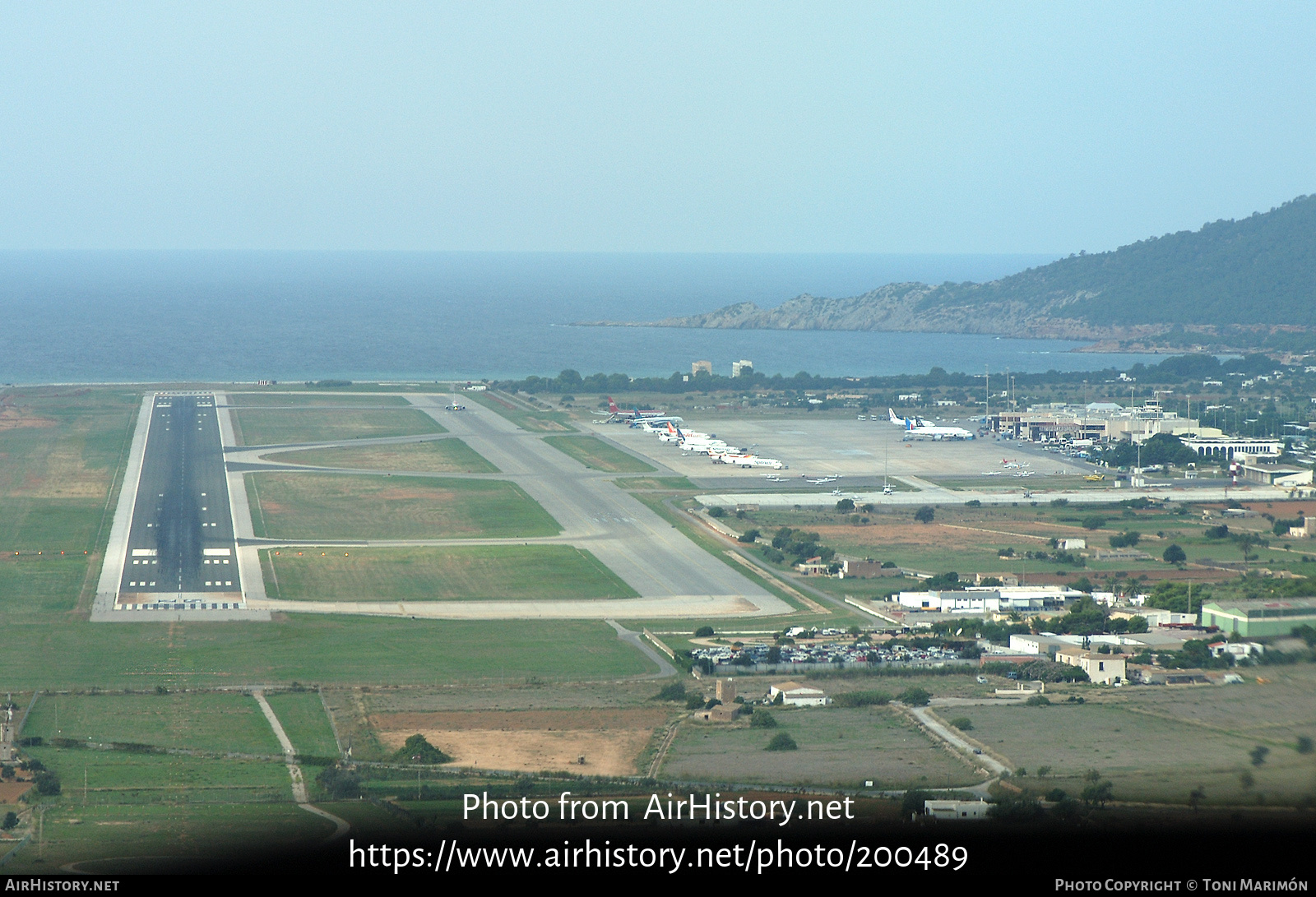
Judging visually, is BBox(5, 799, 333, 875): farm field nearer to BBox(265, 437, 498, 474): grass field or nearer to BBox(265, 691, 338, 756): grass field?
BBox(265, 691, 338, 756): grass field

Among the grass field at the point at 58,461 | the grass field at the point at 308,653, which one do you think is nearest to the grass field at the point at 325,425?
the grass field at the point at 58,461

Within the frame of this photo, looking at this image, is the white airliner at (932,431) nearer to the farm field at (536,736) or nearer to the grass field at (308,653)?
the grass field at (308,653)

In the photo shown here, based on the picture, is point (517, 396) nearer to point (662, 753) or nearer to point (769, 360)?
point (769, 360)

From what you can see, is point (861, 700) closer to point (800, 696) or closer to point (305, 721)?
point (800, 696)

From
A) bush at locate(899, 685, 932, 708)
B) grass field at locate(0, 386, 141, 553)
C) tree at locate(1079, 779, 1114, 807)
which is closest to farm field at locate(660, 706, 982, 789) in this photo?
bush at locate(899, 685, 932, 708)

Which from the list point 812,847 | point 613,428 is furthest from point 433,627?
point 613,428

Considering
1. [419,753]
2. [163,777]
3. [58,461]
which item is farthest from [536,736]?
[58,461]
